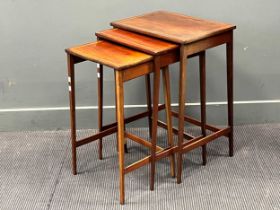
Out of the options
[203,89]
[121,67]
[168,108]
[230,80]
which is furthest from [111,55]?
[230,80]

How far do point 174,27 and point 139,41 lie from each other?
21cm

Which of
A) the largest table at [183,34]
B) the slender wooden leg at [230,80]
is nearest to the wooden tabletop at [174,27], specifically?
the largest table at [183,34]

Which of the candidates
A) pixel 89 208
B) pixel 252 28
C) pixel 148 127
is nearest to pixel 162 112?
pixel 148 127

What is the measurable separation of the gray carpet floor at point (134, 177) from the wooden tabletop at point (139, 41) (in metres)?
0.73

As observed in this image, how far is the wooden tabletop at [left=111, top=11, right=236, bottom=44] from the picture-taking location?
7.70ft

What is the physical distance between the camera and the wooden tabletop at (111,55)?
2.20 m

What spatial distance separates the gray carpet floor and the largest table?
0.17 m

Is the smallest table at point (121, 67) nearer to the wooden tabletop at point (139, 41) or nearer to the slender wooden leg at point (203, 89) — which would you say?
the wooden tabletop at point (139, 41)

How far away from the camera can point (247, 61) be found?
10.2 ft

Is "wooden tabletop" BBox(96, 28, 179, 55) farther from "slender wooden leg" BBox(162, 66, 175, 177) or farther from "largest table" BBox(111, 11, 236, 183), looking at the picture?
"slender wooden leg" BBox(162, 66, 175, 177)

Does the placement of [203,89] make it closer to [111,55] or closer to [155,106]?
[155,106]

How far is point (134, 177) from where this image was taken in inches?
105

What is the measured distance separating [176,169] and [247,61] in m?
0.87

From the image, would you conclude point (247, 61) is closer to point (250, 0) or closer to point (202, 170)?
point (250, 0)
